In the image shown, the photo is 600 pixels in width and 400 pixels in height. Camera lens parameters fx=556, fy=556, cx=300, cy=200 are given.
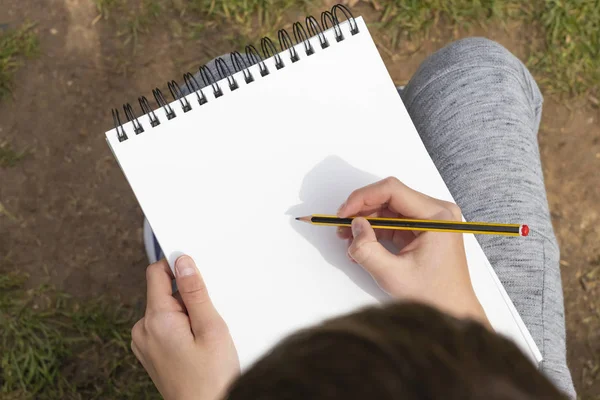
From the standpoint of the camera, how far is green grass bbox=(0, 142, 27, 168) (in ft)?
4.84

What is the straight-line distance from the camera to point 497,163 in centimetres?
106

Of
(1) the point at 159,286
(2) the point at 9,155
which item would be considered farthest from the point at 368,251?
(2) the point at 9,155

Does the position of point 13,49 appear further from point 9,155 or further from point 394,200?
point 394,200

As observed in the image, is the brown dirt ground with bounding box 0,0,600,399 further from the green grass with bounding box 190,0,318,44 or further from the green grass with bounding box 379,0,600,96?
the green grass with bounding box 379,0,600,96

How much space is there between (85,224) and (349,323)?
1188 millimetres

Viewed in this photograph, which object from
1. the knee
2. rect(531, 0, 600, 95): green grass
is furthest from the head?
rect(531, 0, 600, 95): green grass

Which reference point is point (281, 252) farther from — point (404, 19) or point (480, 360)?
point (404, 19)

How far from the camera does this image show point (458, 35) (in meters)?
1.61

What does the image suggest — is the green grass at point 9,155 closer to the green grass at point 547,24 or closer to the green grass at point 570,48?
the green grass at point 547,24

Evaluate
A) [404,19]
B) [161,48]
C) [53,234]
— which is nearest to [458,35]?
[404,19]

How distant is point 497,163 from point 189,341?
653 mm

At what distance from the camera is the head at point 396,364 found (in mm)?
411

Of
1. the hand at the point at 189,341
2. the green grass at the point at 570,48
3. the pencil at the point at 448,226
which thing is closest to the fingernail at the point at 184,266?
the hand at the point at 189,341

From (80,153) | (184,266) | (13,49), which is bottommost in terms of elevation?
(184,266)
